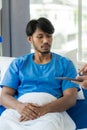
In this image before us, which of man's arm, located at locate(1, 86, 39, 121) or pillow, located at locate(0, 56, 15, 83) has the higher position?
pillow, located at locate(0, 56, 15, 83)

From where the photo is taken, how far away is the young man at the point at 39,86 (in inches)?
72.8

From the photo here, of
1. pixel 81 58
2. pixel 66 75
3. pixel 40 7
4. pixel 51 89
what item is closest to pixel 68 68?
pixel 66 75

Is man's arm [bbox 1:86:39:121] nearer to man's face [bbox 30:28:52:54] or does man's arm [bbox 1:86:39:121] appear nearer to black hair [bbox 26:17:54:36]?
man's face [bbox 30:28:52:54]

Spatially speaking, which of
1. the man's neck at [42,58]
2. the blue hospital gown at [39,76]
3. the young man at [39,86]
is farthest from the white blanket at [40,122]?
the man's neck at [42,58]

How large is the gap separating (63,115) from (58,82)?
0.32 m

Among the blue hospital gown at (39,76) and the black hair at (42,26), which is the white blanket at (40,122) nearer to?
the blue hospital gown at (39,76)

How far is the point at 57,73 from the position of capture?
6.91 ft

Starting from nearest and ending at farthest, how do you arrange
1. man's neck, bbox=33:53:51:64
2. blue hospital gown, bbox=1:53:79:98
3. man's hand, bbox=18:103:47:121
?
man's hand, bbox=18:103:47:121 → blue hospital gown, bbox=1:53:79:98 → man's neck, bbox=33:53:51:64

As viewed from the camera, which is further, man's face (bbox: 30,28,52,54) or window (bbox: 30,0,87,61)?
window (bbox: 30,0,87,61)

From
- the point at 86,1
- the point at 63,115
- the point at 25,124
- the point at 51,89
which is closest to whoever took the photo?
the point at 25,124

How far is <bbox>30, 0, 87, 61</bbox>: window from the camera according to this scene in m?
3.43

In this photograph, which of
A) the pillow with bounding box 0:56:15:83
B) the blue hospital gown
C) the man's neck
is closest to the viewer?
the blue hospital gown

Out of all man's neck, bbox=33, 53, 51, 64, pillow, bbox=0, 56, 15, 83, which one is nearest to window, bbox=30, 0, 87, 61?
pillow, bbox=0, 56, 15, 83

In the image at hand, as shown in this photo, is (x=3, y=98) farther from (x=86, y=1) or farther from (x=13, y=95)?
(x=86, y=1)
